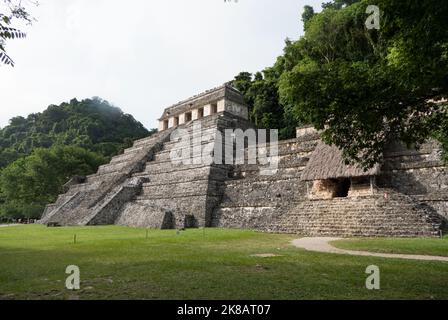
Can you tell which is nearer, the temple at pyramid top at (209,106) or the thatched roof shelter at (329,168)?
the thatched roof shelter at (329,168)

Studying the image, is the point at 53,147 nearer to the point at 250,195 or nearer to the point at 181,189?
the point at 181,189

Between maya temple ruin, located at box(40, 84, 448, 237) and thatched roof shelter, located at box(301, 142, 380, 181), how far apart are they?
5cm

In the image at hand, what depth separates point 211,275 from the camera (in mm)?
5828

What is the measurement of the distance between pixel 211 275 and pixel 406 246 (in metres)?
6.02

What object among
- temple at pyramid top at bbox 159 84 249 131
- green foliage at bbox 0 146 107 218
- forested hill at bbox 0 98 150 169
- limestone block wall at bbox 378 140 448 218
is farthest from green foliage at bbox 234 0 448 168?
forested hill at bbox 0 98 150 169

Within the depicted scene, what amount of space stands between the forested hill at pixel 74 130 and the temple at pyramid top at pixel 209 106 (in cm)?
1666

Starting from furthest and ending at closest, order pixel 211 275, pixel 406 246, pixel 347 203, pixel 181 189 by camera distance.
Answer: pixel 181 189 → pixel 347 203 → pixel 406 246 → pixel 211 275

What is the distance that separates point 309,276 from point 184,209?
14.0m

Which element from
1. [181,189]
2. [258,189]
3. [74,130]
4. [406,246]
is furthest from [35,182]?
[406,246]

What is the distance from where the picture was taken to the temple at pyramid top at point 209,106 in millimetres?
27562

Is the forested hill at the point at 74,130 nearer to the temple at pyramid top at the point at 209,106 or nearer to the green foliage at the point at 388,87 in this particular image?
the temple at pyramid top at the point at 209,106

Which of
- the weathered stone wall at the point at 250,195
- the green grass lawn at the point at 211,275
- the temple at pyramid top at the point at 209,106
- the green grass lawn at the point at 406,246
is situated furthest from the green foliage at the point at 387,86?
the temple at pyramid top at the point at 209,106

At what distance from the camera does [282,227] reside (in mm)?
14672

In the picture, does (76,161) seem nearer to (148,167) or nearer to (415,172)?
(148,167)
